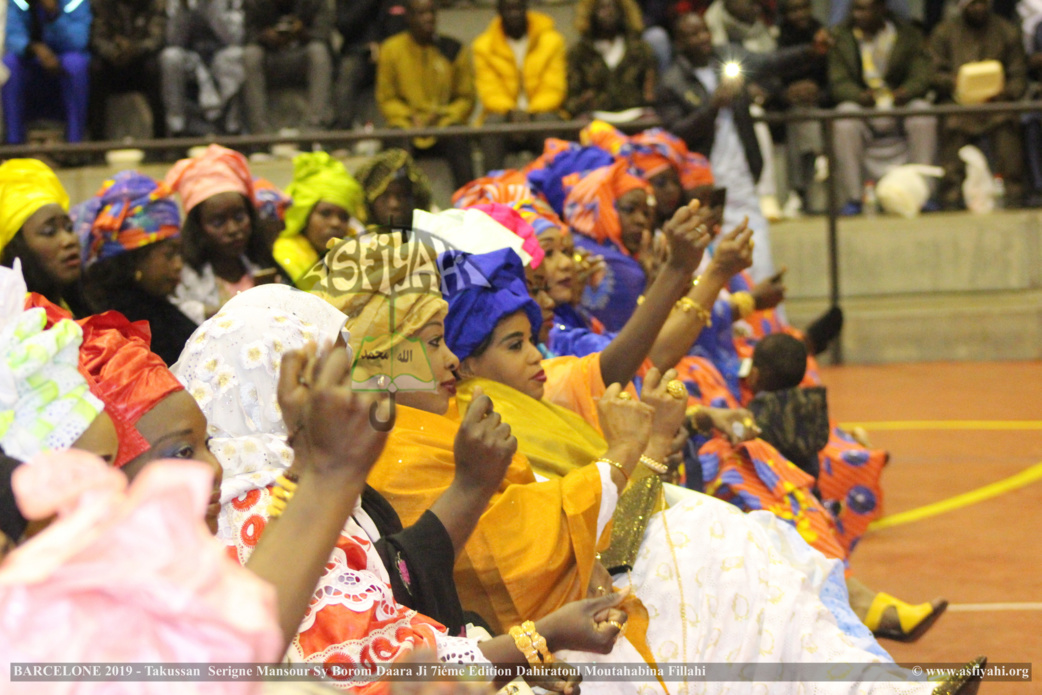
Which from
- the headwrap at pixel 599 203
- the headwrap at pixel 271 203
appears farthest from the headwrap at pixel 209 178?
the headwrap at pixel 599 203

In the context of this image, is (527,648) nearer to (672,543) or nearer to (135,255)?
(672,543)

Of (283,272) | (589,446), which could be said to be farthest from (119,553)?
(283,272)

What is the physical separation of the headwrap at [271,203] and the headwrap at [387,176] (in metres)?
0.38

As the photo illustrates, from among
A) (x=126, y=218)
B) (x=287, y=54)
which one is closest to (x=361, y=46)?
(x=287, y=54)

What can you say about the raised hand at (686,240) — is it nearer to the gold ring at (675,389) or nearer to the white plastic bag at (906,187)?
the gold ring at (675,389)

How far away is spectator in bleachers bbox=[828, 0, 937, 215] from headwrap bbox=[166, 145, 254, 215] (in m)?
5.26

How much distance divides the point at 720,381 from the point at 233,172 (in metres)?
2.16

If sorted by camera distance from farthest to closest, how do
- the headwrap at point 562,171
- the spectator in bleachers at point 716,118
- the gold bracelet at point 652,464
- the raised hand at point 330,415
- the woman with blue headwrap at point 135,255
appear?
the spectator in bleachers at point 716,118
the headwrap at point 562,171
the woman with blue headwrap at point 135,255
the gold bracelet at point 652,464
the raised hand at point 330,415

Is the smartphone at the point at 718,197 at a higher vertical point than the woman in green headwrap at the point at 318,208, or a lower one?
lower

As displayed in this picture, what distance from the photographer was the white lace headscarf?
2041 mm

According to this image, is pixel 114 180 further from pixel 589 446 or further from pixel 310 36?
pixel 310 36

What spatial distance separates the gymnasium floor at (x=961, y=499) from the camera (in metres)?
3.78

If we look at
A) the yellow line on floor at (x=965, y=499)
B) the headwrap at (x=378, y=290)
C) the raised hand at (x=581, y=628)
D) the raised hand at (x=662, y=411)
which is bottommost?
the yellow line on floor at (x=965, y=499)

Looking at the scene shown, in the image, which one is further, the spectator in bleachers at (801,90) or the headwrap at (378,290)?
the spectator in bleachers at (801,90)
